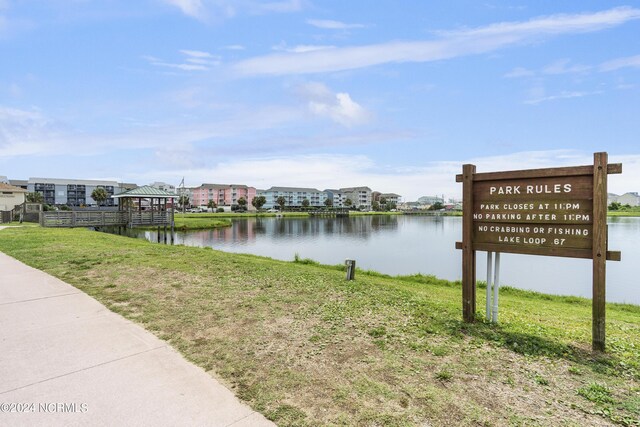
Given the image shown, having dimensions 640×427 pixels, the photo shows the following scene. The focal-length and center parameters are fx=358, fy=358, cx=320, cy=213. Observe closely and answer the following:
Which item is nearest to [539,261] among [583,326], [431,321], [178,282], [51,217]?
[583,326]

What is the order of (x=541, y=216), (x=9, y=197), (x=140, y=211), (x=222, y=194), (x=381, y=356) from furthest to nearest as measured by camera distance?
(x=222, y=194) → (x=9, y=197) → (x=140, y=211) → (x=541, y=216) → (x=381, y=356)

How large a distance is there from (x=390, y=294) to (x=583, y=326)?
306 centimetres

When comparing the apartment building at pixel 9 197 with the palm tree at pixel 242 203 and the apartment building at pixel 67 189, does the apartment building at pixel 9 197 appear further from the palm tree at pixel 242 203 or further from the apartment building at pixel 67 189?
the palm tree at pixel 242 203

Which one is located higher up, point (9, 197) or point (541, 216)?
point (9, 197)

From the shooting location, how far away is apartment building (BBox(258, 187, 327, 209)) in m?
139

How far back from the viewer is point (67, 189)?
110562 mm

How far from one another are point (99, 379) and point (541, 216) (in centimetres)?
525

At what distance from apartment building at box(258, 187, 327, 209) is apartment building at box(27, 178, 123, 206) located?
5292 centimetres

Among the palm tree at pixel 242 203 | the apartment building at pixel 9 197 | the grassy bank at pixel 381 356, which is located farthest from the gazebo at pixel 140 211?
the palm tree at pixel 242 203

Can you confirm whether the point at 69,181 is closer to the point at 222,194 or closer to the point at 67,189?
the point at 67,189

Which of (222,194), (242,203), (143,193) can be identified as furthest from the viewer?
(222,194)

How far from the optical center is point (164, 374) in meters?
3.51

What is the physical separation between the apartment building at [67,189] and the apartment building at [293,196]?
5292 centimetres

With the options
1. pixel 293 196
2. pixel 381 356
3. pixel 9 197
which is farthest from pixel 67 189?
pixel 381 356
